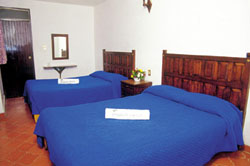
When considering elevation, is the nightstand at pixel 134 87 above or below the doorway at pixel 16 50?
below

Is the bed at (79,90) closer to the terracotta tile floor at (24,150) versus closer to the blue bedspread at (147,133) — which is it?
the terracotta tile floor at (24,150)

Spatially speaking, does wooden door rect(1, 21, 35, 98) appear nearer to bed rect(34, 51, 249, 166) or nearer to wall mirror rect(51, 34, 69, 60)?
wall mirror rect(51, 34, 69, 60)

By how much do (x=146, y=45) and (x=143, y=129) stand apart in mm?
2215

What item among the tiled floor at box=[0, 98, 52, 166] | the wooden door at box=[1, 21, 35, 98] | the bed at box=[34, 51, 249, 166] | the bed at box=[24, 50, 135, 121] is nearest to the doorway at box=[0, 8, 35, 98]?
the wooden door at box=[1, 21, 35, 98]

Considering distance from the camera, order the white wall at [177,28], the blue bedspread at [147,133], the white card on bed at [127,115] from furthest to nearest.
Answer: the white wall at [177,28] < the white card on bed at [127,115] < the blue bedspread at [147,133]

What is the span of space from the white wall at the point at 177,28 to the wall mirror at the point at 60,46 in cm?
127

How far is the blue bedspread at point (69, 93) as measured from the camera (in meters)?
3.01

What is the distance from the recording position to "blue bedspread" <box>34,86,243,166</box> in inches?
51.6

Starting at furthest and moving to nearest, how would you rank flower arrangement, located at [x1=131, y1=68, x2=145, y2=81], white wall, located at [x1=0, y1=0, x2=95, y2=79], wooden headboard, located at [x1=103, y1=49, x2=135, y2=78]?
white wall, located at [x1=0, y1=0, x2=95, y2=79]
wooden headboard, located at [x1=103, y1=49, x2=135, y2=78]
flower arrangement, located at [x1=131, y1=68, x2=145, y2=81]

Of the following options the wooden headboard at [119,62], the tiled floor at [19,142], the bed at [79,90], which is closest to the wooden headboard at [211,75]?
the wooden headboard at [119,62]

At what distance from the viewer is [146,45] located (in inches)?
139

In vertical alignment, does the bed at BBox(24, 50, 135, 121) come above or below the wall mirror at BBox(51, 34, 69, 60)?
below

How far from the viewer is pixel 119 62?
4289 millimetres

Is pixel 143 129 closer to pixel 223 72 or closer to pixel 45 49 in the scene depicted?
pixel 223 72
